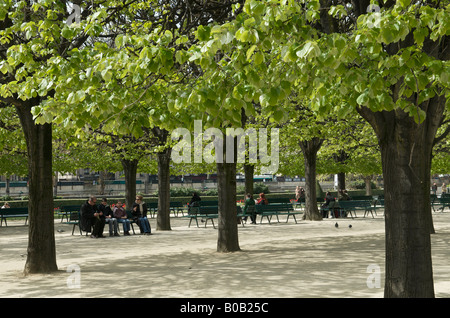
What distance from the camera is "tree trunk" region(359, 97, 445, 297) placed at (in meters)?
6.17

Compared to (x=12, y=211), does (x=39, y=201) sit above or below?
above

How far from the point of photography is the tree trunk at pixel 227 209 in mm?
13070

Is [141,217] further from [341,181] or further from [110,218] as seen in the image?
[341,181]

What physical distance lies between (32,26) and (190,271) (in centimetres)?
501

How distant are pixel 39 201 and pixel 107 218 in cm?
804

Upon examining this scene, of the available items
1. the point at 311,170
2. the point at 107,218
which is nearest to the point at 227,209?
the point at 107,218

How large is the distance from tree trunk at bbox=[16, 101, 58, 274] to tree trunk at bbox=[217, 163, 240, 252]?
4078 mm

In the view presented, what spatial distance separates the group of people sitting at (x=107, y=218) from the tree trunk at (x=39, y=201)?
21.1ft

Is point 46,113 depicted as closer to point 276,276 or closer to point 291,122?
point 276,276

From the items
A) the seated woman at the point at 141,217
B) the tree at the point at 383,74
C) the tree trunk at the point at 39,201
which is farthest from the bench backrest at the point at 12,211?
the tree at the point at 383,74

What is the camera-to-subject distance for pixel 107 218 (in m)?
18.5

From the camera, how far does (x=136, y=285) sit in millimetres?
8781

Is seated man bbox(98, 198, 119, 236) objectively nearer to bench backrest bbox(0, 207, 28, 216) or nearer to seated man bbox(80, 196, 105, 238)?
seated man bbox(80, 196, 105, 238)
